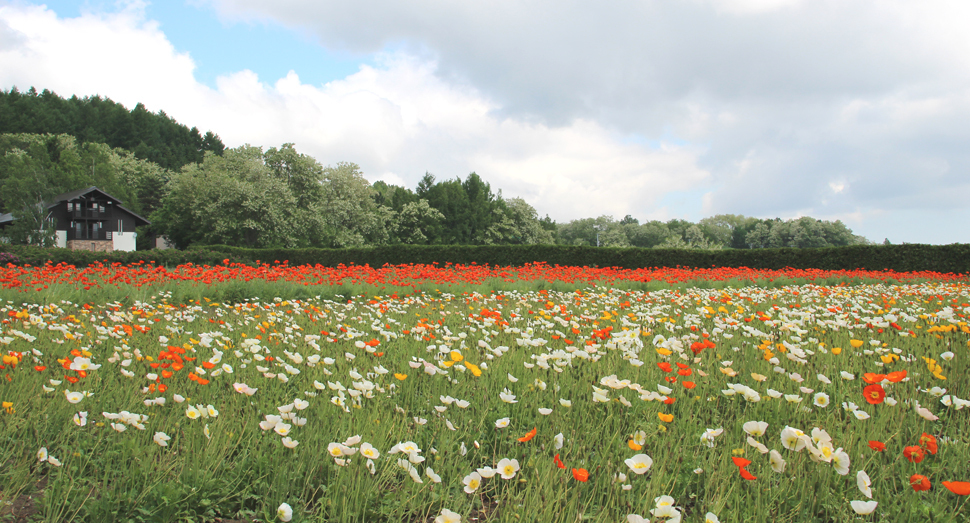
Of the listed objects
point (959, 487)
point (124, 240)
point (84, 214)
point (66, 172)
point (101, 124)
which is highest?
point (101, 124)

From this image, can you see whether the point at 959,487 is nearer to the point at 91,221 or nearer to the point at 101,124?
the point at 91,221

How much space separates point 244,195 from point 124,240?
27.3m

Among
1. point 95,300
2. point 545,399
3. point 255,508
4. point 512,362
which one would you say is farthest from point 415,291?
point 255,508

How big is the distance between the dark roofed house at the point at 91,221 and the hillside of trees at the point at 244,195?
1.88 m

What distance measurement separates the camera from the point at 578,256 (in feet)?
70.6

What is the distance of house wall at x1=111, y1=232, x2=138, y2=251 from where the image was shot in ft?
162

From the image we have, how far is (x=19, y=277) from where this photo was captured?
826cm

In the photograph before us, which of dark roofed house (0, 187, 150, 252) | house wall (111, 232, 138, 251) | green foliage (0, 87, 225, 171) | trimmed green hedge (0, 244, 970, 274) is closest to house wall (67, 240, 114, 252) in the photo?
dark roofed house (0, 187, 150, 252)

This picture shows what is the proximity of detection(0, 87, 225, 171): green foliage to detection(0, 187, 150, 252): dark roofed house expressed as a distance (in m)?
23.3

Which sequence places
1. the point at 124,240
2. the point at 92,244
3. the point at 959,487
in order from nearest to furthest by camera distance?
the point at 959,487
the point at 92,244
the point at 124,240

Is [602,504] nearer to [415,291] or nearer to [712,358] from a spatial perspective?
[712,358]

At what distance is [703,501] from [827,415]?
129 cm

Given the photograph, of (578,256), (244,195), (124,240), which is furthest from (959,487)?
(124,240)

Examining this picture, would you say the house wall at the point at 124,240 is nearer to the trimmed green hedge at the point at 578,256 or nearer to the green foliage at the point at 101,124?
the green foliage at the point at 101,124
